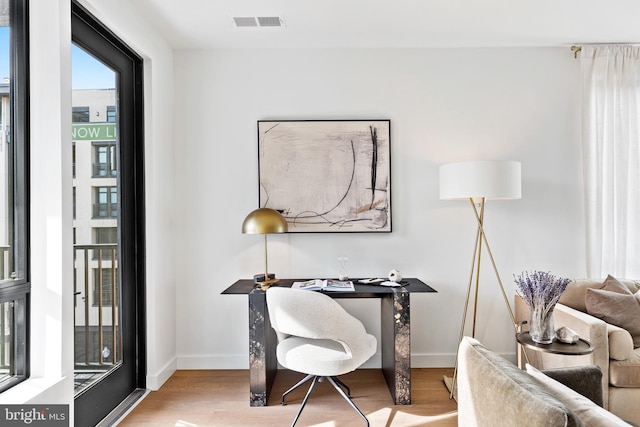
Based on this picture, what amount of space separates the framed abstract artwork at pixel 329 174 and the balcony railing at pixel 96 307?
1199 mm

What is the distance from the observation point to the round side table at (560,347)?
1.83 meters

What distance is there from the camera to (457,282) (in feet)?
10.0

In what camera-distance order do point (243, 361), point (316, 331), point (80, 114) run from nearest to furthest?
point (316, 331) < point (80, 114) < point (243, 361)

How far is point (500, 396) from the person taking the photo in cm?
107

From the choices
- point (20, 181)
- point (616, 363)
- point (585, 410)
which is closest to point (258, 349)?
point (20, 181)

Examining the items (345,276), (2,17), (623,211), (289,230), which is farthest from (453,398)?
(2,17)

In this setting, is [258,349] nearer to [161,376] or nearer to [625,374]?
[161,376]

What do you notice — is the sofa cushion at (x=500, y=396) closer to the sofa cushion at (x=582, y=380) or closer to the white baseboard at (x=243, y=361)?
the sofa cushion at (x=582, y=380)

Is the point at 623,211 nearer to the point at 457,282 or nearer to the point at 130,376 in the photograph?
the point at 457,282

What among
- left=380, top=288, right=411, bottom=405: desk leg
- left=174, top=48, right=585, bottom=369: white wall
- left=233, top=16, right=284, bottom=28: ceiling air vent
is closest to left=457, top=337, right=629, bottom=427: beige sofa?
left=380, top=288, right=411, bottom=405: desk leg

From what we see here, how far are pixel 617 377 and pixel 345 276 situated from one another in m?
1.74

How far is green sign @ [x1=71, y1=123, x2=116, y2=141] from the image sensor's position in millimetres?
2150

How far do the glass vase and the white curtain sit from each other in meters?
1.44

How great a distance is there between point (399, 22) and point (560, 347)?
2.32 meters
